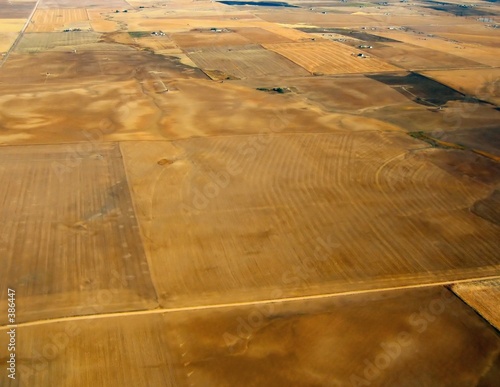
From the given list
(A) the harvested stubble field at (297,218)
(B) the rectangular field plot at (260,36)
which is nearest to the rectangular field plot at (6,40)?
(B) the rectangular field plot at (260,36)

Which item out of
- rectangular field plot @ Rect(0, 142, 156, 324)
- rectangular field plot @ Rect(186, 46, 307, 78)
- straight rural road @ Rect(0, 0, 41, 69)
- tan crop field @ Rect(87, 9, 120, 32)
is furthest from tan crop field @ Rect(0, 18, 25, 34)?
rectangular field plot @ Rect(0, 142, 156, 324)

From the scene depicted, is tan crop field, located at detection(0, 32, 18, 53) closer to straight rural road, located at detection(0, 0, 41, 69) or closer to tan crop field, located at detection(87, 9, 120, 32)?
straight rural road, located at detection(0, 0, 41, 69)

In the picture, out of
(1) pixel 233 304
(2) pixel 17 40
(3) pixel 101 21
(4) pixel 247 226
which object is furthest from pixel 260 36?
(1) pixel 233 304

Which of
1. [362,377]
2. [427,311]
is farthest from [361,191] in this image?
[362,377]

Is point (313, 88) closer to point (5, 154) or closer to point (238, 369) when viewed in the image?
point (5, 154)

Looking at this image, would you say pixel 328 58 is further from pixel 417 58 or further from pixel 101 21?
pixel 101 21

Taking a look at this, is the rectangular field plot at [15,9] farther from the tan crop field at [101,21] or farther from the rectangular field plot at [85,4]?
the tan crop field at [101,21]

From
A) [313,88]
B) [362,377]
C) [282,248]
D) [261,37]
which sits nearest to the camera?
[362,377]
